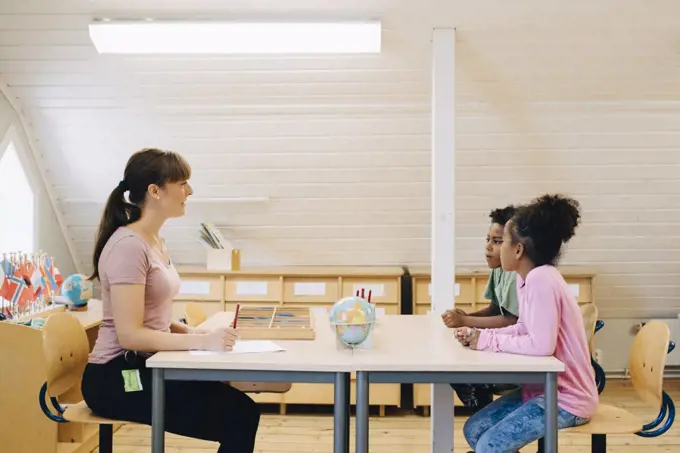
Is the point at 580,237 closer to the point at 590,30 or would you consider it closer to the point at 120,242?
the point at 590,30

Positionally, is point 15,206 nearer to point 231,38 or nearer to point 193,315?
point 193,315

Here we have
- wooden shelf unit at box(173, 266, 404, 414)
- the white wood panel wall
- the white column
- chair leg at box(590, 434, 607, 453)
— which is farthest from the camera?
wooden shelf unit at box(173, 266, 404, 414)

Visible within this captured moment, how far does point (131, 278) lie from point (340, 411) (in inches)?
31.2

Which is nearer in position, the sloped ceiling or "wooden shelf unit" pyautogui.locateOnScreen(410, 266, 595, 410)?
the sloped ceiling

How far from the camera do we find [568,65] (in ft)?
12.0

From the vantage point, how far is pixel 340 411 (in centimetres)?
222

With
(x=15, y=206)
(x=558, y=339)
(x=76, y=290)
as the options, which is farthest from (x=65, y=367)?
(x=15, y=206)

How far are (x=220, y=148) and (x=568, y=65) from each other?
1.99 m

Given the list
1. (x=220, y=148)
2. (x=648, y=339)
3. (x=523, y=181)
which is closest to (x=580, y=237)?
(x=523, y=181)

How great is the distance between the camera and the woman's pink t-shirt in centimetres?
229

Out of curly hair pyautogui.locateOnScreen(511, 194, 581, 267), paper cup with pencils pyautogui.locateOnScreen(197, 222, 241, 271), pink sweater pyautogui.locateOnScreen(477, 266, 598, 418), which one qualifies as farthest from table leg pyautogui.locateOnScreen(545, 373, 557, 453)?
paper cup with pencils pyautogui.locateOnScreen(197, 222, 241, 271)

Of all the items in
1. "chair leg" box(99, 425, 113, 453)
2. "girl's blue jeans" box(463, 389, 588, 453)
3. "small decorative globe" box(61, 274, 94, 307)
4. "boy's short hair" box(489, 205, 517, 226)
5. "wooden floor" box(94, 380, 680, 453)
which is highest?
"boy's short hair" box(489, 205, 517, 226)

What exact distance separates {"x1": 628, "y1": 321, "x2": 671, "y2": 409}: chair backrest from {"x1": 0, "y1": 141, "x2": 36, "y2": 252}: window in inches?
129

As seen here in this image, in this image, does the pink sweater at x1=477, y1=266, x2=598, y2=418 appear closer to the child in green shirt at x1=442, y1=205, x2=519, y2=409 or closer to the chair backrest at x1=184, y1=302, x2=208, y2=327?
the child in green shirt at x1=442, y1=205, x2=519, y2=409
